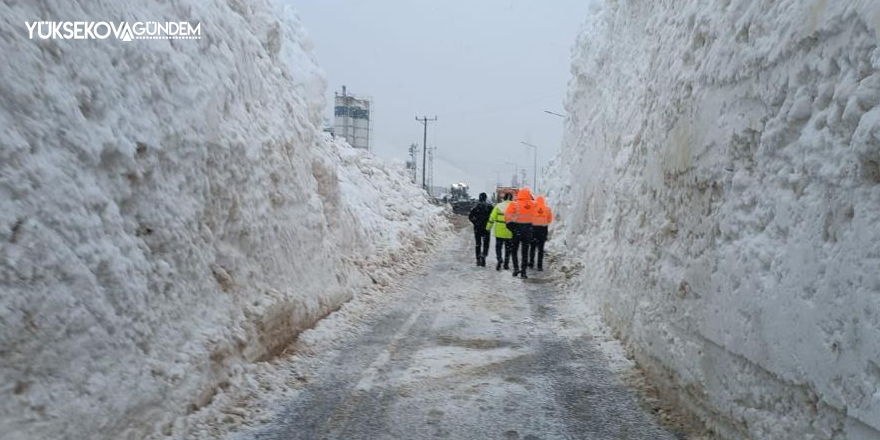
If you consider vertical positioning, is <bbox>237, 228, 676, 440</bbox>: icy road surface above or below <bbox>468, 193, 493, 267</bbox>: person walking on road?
below

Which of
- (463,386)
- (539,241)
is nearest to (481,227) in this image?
(539,241)

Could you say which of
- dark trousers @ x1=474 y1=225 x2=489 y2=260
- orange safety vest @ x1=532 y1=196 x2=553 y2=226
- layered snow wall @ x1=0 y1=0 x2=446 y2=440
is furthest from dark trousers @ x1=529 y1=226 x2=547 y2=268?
layered snow wall @ x1=0 y1=0 x2=446 y2=440

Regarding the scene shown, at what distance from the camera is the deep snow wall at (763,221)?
2.99 m

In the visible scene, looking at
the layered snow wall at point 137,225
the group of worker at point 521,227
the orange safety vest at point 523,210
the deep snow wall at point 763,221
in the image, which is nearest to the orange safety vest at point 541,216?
the group of worker at point 521,227

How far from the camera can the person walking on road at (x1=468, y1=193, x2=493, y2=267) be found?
49.1 ft

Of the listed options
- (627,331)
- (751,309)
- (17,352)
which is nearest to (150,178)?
(17,352)

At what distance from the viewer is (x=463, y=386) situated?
5.71m

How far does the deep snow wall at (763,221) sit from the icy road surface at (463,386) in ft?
2.14

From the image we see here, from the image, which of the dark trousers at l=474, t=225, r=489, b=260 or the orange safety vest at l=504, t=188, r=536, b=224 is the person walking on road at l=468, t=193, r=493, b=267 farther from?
the orange safety vest at l=504, t=188, r=536, b=224

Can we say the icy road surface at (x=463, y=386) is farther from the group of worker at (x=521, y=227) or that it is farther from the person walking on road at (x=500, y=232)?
the person walking on road at (x=500, y=232)

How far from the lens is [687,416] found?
194 inches

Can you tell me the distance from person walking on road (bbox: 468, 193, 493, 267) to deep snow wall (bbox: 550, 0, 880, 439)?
7.44m

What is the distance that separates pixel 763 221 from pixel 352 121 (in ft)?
137

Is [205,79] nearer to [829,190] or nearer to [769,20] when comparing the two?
[769,20]
